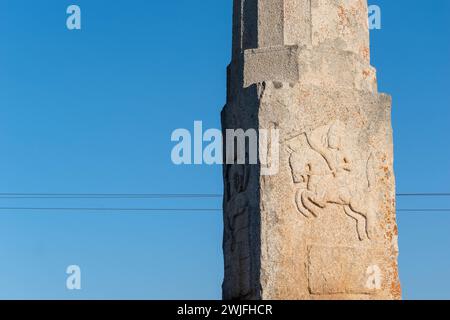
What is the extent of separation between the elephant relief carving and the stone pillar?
1 cm

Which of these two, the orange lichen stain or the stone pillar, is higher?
the orange lichen stain

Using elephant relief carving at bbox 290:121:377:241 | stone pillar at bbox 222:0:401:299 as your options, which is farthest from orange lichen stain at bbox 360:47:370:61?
elephant relief carving at bbox 290:121:377:241

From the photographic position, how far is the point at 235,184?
983 cm

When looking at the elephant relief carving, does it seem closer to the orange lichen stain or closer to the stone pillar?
the stone pillar

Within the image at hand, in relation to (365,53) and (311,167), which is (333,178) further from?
(365,53)

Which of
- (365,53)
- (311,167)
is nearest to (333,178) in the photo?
(311,167)

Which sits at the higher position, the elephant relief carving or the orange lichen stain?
the orange lichen stain

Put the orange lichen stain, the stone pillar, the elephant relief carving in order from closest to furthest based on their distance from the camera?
the stone pillar → the elephant relief carving → the orange lichen stain

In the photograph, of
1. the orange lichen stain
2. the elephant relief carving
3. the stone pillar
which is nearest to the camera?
the stone pillar

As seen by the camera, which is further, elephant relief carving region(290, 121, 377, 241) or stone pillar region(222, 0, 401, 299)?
elephant relief carving region(290, 121, 377, 241)

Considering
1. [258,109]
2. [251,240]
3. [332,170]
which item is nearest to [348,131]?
[332,170]

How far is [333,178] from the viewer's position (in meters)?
9.29

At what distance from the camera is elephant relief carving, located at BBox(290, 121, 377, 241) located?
30.0ft
